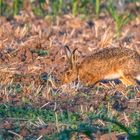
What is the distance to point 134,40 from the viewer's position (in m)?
10.9

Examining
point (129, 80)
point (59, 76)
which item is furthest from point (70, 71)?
point (129, 80)

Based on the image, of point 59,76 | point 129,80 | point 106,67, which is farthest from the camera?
point 59,76

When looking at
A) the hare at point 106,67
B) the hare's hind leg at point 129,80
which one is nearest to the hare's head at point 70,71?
the hare at point 106,67

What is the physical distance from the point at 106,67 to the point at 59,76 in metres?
0.58

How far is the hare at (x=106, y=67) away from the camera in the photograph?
8.74 m

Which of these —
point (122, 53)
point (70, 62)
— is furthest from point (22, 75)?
point (122, 53)

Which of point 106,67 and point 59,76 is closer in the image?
point 106,67

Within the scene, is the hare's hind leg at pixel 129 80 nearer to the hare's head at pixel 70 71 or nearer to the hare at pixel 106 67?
the hare at pixel 106 67

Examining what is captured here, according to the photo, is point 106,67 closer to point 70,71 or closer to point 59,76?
point 70,71

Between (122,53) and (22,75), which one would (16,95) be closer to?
(22,75)

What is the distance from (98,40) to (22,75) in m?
2.16

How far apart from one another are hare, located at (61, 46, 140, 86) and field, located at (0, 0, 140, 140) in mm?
93

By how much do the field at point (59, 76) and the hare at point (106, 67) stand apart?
0.30 ft

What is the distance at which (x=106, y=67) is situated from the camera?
347 inches
